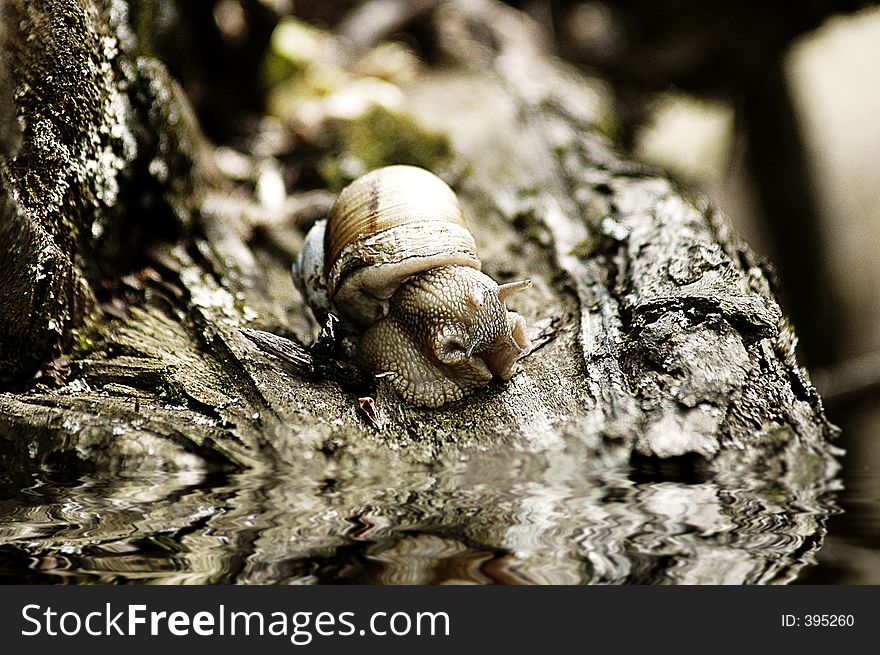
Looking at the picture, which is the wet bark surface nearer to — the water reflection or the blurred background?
the water reflection

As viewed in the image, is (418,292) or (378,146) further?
(378,146)

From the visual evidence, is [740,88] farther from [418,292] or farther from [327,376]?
[327,376]

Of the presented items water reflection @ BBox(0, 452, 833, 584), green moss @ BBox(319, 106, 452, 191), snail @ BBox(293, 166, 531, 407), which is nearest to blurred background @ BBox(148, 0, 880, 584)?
green moss @ BBox(319, 106, 452, 191)

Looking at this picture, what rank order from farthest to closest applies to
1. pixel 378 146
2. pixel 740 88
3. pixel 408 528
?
pixel 740 88, pixel 378 146, pixel 408 528

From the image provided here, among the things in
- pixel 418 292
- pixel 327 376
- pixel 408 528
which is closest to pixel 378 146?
pixel 418 292

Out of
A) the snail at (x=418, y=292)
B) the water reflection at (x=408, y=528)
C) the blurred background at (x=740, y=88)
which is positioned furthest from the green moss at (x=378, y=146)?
the water reflection at (x=408, y=528)

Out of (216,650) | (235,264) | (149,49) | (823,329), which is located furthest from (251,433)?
(823,329)

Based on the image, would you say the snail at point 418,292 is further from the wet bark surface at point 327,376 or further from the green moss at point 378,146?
the green moss at point 378,146

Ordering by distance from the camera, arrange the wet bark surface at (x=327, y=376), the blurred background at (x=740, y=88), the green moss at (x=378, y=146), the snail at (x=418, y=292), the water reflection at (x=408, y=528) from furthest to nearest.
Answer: the blurred background at (x=740, y=88)
the green moss at (x=378, y=146)
the snail at (x=418, y=292)
the wet bark surface at (x=327, y=376)
the water reflection at (x=408, y=528)

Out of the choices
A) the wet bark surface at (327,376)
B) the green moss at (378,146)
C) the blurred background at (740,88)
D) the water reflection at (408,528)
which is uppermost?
the blurred background at (740,88)
